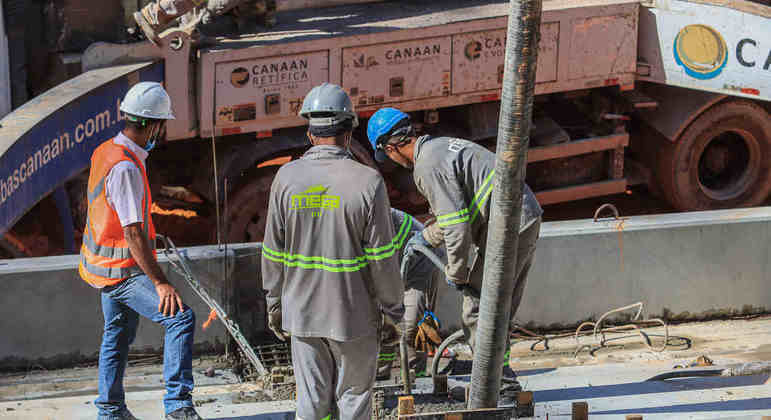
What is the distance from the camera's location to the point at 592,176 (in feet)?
35.2

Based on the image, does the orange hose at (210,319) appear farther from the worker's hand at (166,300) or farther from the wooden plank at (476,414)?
the wooden plank at (476,414)

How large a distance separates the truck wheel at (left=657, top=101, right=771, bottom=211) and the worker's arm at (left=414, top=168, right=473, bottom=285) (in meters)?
6.11

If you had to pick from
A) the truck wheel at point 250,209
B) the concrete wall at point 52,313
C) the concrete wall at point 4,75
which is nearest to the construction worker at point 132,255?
the concrete wall at point 52,313

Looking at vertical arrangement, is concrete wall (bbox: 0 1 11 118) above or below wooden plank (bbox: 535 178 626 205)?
above

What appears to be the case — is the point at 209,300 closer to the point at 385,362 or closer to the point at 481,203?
the point at 385,362

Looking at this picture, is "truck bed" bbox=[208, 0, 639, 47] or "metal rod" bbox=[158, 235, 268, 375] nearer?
"metal rod" bbox=[158, 235, 268, 375]

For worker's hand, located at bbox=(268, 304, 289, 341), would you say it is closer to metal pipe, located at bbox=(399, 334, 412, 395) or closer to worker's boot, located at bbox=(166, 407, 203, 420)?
worker's boot, located at bbox=(166, 407, 203, 420)

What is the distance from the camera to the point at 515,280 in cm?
551

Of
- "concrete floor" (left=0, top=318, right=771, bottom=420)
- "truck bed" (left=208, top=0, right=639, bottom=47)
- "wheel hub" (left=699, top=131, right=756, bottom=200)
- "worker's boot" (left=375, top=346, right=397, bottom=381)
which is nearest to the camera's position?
"concrete floor" (left=0, top=318, right=771, bottom=420)

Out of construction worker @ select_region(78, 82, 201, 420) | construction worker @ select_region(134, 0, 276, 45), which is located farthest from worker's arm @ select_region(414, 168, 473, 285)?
construction worker @ select_region(134, 0, 276, 45)

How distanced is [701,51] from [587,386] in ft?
16.5

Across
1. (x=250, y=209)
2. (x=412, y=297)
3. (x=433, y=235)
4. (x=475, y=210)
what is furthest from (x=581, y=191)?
(x=475, y=210)

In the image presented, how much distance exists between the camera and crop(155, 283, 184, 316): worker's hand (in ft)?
16.3

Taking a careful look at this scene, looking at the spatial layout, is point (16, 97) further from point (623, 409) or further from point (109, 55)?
point (623, 409)
